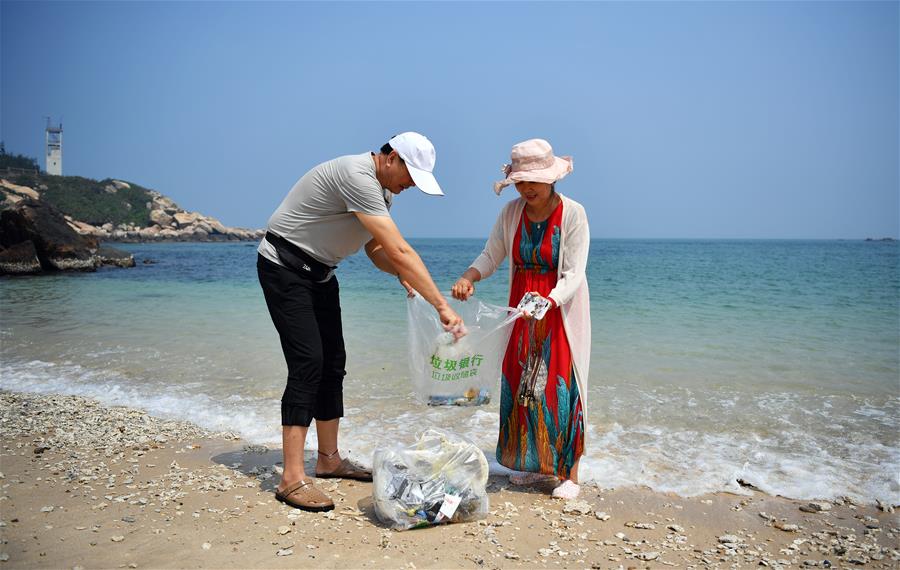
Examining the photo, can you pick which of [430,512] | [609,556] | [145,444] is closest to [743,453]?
[609,556]

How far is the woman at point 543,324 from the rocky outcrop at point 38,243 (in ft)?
72.4

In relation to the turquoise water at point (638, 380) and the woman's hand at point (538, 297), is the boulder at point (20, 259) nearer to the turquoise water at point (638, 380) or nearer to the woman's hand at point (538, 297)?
the turquoise water at point (638, 380)

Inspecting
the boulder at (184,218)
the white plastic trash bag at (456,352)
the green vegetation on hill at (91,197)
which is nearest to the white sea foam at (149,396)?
the white plastic trash bag at (456,352)

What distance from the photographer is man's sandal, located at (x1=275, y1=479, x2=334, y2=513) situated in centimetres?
336

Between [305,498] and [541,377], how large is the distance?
141 cm

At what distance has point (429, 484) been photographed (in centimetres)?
326

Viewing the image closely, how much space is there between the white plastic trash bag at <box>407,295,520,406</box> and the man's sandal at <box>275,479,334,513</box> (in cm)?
73

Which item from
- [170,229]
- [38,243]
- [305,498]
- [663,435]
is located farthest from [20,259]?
[170,229]

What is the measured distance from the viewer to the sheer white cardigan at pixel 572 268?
3.51 meters

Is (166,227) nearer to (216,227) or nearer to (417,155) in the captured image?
(216,227)

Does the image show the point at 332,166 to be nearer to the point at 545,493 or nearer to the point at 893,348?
the point at 545,493

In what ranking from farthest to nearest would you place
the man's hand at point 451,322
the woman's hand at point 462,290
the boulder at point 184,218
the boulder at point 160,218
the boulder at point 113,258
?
the boulder at point 184,218, the boulder at point 160,218, the boulder at point 113,258, the woman's hand at point 462,290, the man's hand at point 451,322

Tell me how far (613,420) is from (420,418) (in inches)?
63.1

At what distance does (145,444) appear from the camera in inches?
175
